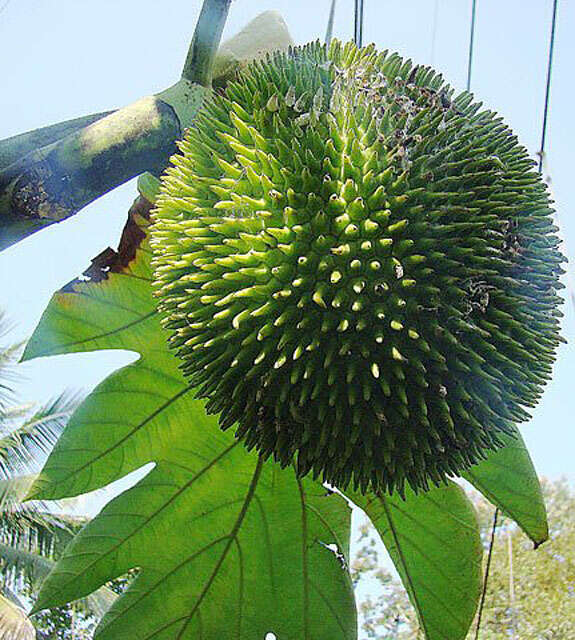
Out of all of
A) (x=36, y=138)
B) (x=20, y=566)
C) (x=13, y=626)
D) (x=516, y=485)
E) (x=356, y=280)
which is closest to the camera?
(x=356, y=280)

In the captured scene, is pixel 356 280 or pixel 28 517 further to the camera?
pixel 28 517

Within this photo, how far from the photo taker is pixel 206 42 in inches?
44.1

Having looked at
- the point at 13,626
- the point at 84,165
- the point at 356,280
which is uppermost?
the point at 84,165

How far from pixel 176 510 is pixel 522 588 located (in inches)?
330

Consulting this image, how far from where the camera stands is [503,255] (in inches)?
37.6

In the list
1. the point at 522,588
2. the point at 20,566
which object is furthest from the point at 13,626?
the point at 522,588

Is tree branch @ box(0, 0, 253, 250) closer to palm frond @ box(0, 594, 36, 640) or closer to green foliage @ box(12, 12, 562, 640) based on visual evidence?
green foliage @ box(12, 12, 562, 640)

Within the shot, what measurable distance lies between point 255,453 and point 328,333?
0.46m

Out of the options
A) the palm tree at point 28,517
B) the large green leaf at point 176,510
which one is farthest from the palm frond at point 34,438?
the large green leaf at point 176,510

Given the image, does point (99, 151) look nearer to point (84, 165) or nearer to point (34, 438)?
point (84, 165)

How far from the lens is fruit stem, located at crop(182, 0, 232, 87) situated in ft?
3.61

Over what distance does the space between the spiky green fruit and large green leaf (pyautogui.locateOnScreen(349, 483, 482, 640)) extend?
1.05 ft

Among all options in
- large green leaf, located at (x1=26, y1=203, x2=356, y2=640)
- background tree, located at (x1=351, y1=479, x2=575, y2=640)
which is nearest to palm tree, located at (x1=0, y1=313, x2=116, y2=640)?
background tree, located at (x1=351, y1=479, x2=575, y2=640)

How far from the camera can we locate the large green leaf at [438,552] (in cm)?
131
